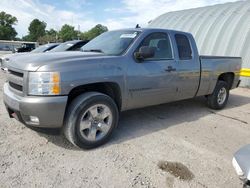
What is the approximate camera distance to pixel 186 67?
515 centimetres

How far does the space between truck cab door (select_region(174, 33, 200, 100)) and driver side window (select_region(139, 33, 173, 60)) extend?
268mm

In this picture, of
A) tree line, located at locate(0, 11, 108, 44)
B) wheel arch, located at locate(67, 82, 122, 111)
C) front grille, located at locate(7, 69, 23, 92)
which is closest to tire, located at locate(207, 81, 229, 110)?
wheel arch, located at locate(67, 82, 122, 111)

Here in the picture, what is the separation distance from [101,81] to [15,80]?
129 cm

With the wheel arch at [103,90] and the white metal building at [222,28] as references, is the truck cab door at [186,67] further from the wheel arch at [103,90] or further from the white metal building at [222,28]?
the white metal building at [222,28]

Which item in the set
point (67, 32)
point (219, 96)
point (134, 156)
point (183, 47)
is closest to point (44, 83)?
point (134, 156)

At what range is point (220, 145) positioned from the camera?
420 centimetres

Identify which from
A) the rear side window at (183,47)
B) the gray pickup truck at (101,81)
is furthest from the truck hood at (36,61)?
the rear side window at (183,47)

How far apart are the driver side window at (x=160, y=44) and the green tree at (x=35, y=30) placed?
10569cm

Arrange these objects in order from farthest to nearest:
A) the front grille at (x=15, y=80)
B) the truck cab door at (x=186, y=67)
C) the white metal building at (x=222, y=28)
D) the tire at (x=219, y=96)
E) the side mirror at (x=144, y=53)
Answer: the white metal building at (x=222, y=28) < the tire at (x=219, y=96) < the truck cab door at (x=186, y=67) < the side mirror at (x=144, y=53) < the front grille at (x=15, y=80)

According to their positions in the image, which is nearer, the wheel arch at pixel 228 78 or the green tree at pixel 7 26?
the wheel arch at pixel 228 78

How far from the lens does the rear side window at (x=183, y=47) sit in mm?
5164

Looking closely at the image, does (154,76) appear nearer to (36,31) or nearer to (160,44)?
(160,44)

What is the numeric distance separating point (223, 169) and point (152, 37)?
8.79 ft

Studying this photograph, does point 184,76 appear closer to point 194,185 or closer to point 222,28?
point 194,185
